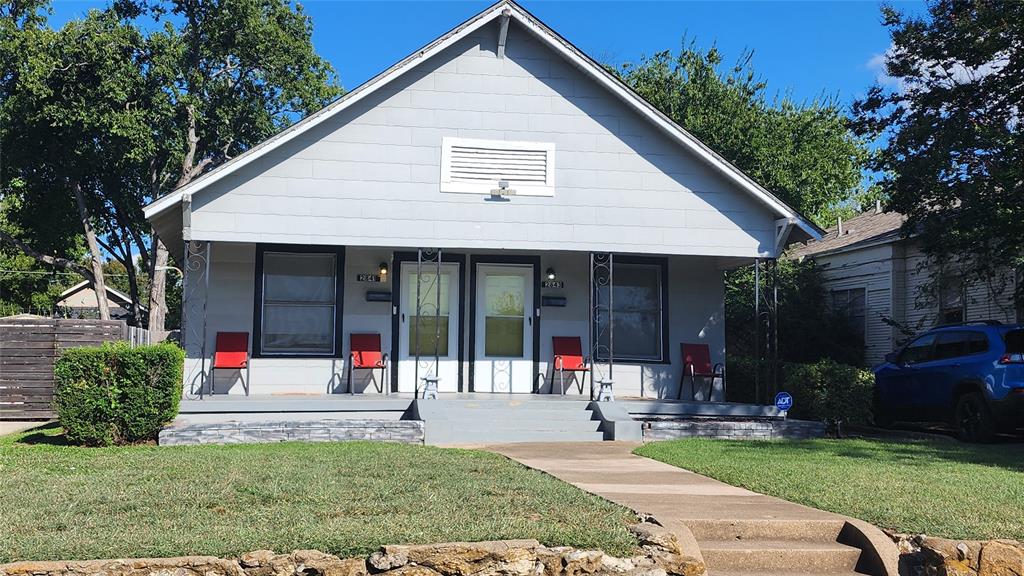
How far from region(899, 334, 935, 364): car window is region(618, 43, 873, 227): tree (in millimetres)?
11674

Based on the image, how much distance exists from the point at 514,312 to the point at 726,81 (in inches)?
597

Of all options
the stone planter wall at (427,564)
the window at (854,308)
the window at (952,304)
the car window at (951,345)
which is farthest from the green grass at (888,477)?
the window at (854,308)

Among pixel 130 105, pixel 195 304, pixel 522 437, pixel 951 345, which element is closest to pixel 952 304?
pixel 951 345

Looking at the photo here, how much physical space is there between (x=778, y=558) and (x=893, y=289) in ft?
49.3

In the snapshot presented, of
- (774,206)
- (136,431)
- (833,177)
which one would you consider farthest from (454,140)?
(833,177)

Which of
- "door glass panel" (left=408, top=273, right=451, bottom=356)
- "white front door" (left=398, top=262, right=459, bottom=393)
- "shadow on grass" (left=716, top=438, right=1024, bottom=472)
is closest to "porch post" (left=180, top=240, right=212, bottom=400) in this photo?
"white front door" (left=398, top=262, right=459, bottom=393)

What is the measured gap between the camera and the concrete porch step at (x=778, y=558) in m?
6.16

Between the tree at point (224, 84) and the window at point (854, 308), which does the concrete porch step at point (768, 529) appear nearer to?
the window at point (854, 308)

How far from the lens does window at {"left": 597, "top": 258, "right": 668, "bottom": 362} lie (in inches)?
602

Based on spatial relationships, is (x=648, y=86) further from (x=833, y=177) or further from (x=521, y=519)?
(x=521, y=519)

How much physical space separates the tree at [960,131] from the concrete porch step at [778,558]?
8.62 meters

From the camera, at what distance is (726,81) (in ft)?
87.7

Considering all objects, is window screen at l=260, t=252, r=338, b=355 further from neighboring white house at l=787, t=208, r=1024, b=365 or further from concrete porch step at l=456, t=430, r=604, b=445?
neighboring white house at l=787, t=208, r=1024, b=365

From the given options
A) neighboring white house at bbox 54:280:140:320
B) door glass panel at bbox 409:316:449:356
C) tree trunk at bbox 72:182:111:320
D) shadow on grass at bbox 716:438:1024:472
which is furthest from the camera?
neighboring white house at bbox 54:280:140:320
